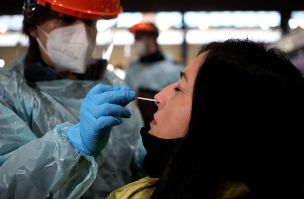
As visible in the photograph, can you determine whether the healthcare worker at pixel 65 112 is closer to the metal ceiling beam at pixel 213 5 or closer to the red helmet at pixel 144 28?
the red helmet at pixel 144 28

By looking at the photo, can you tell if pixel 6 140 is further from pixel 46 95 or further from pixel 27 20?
pixel 27 20

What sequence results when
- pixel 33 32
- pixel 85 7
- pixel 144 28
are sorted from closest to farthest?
1. pixel 85 7
2. pixel 33 32
3. pixel 144 28

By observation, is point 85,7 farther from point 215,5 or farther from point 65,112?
point 215,5

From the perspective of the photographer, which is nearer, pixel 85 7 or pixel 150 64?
pixel 85 7

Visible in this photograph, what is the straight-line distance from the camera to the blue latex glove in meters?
0.96

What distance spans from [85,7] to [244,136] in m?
0.99

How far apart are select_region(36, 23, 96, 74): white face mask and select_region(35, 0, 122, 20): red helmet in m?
0.09

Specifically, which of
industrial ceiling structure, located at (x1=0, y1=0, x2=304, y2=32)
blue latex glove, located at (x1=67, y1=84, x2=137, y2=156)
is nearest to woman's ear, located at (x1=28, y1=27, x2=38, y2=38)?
blue latex glove, located at (x1=67, y1=84, x2=137, y2=156)

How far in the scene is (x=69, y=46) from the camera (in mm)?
1328

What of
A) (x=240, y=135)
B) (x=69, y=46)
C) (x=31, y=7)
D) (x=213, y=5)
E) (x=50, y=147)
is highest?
(x=213, y=5)

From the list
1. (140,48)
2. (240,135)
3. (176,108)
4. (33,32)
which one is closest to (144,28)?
(140,48)

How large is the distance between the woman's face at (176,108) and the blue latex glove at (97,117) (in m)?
0.14

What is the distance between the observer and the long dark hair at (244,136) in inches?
32.4

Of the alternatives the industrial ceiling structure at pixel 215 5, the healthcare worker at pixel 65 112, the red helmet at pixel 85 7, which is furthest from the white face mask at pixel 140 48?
the red helmet at pixel 85 7
